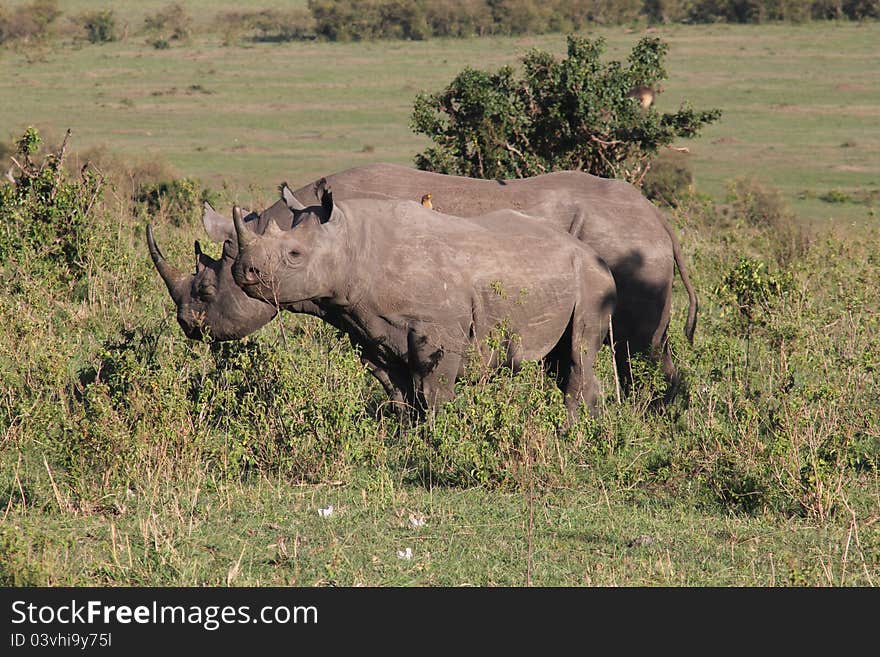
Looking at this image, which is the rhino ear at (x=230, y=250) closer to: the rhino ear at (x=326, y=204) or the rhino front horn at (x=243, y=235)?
the rhino front horn at (x=243, y=235)

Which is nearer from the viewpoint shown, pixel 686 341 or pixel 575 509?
pixel 575 509

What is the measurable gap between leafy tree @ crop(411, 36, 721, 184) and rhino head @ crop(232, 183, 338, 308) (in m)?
5.33

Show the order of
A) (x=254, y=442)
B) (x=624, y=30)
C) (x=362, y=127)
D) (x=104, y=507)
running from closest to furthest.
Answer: (x=104, y=507), (x=254, y=442), (x=362, y=127), (x=624, y=30)

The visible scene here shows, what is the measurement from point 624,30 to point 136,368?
157 ft

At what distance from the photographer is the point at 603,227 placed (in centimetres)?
902

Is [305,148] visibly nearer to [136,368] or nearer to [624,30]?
[136,368]

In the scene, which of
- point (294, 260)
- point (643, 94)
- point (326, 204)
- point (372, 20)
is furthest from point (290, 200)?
point (372, 20)

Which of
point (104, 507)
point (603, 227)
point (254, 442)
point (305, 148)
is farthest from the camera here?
point (305, 148)

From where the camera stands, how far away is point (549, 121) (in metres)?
12.9

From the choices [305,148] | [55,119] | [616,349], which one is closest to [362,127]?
[305,148]

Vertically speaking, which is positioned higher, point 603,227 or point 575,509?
point 603,227

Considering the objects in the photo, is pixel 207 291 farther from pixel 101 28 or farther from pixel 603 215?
pixel 101 28

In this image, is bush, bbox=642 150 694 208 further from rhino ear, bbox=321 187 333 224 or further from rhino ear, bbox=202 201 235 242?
rhino ear, bbox=321 187 333 224

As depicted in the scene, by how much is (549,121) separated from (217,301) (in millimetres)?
5739
